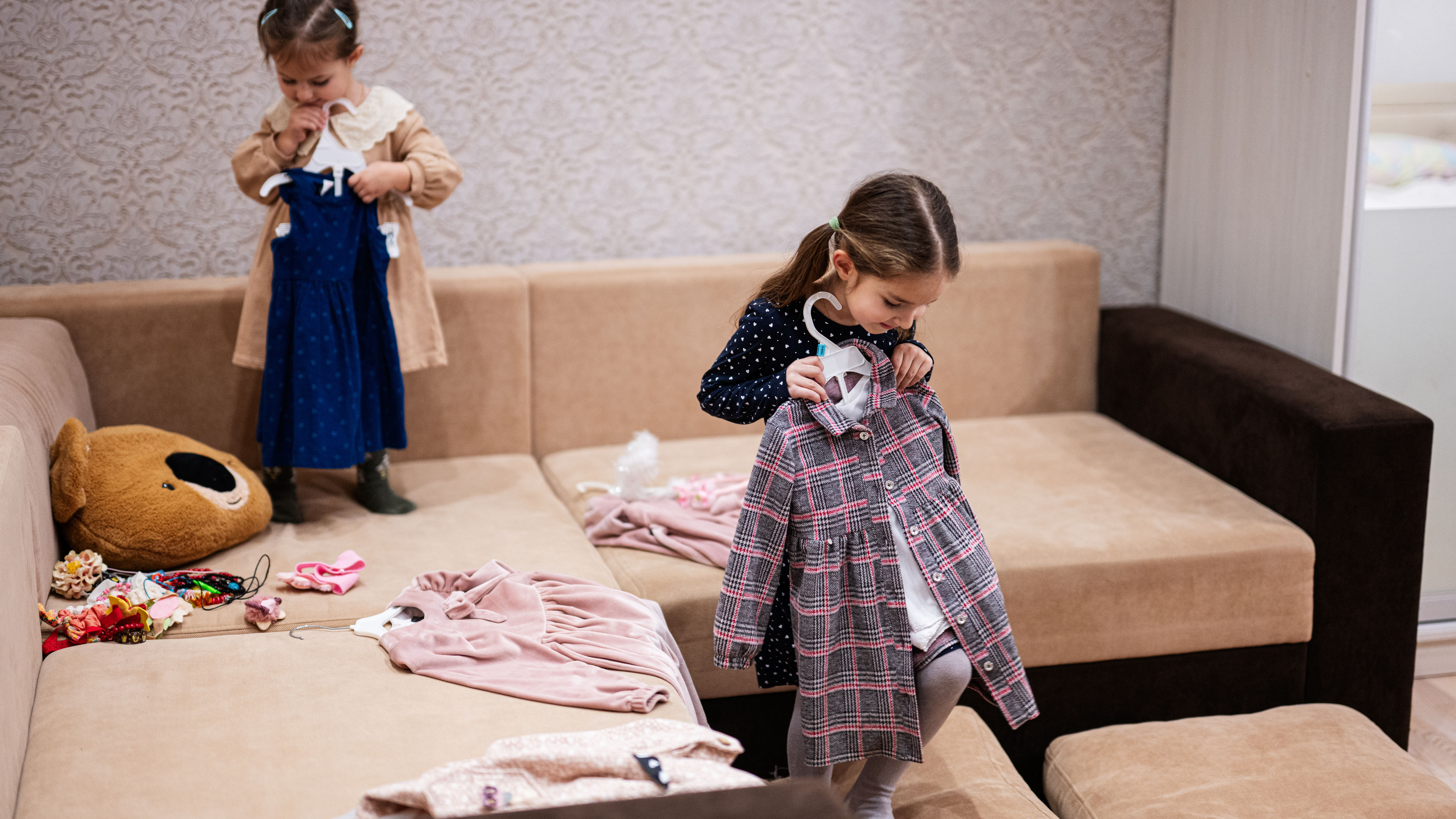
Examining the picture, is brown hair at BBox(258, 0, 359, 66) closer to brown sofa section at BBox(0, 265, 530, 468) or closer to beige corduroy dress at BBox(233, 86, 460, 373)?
beige corduroy dress at BBox(233, 86, 460, 373)

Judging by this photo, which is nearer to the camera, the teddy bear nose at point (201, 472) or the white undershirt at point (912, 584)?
the white undershirt at point (912, 584)

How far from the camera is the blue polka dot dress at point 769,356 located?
1655mm

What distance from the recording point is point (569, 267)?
262 centimetres

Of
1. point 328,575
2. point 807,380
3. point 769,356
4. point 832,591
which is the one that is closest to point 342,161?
point 328,575

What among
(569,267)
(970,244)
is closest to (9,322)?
(569,267)

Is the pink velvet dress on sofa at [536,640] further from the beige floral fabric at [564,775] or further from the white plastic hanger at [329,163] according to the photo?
the white plastic hanger at [329,163]

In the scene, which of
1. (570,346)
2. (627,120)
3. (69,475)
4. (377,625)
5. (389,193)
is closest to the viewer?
(377,625)

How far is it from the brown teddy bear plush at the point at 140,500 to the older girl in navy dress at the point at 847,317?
90 cm

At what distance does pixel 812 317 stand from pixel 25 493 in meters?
1.10

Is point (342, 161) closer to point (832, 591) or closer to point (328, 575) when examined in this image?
point (328, 575)

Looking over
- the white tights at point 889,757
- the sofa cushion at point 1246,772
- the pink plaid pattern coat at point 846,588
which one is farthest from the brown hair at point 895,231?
the sofa cushion at point 1246,772

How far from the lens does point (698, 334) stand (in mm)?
2652

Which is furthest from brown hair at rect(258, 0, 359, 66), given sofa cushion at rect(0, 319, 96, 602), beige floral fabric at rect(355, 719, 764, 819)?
beige floral fabric at rect(355, 719, 764, 819)

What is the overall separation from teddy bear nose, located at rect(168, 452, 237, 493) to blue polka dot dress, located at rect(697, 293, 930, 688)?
918 mm
